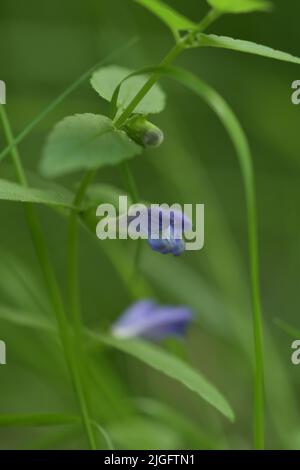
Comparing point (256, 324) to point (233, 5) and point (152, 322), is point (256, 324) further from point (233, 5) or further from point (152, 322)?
point (152, 322)

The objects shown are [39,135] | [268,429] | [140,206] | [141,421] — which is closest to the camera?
[140,206]

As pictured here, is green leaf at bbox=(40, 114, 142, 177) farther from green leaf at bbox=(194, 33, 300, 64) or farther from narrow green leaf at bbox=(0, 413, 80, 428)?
narrow green leaf at bbox=(0, 413, 80, 428)

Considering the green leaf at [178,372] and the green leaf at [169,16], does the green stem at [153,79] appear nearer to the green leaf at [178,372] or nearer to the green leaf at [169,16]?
the green leaf at [169,16]

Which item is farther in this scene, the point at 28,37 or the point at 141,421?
the point at 28,37

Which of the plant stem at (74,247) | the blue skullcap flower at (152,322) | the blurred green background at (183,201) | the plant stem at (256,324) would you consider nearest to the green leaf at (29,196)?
the plant stem at (74,247)

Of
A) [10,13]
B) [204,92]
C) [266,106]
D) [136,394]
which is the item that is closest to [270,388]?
[136,394]

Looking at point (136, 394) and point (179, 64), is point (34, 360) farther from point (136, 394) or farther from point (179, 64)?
point (179, 64)

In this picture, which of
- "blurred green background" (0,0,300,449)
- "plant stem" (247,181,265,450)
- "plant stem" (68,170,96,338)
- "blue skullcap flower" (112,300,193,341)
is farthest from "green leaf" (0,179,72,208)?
"blurred green background" (0,0,300,449)
